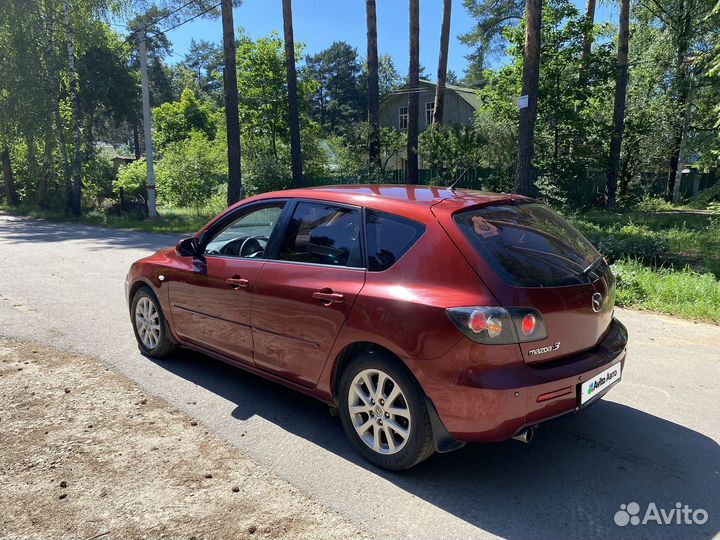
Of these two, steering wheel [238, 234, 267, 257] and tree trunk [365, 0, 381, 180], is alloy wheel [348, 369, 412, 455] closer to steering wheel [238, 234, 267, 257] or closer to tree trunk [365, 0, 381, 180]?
steering wheel [238, 234, 267, 257]

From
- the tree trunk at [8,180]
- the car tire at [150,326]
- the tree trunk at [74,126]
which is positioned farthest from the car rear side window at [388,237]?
the tree trunk at [8,180]

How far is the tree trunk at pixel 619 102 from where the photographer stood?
20.1 meters

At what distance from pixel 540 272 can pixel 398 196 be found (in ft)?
3.49

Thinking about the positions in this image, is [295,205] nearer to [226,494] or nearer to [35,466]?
[226,494]

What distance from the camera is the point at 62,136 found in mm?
24141

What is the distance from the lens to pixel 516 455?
3408 millimetres

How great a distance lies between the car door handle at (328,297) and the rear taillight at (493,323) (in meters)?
0.75

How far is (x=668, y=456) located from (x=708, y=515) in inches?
23.8

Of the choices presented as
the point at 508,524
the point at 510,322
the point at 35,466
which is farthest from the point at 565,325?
the point at 35,466

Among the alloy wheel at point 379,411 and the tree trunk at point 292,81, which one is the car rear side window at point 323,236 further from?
the tree trunk at point 292,81

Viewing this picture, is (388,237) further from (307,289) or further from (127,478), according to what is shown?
(127,478)

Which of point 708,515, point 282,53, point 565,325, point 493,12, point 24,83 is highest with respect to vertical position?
point 493,12

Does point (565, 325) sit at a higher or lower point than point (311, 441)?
higher

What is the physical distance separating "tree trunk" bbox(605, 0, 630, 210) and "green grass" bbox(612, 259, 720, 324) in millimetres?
14754
